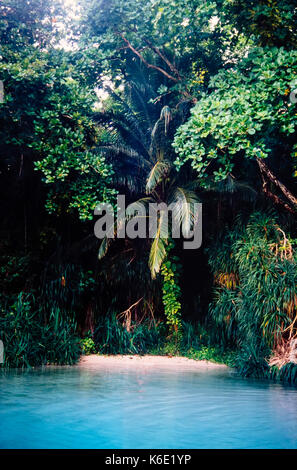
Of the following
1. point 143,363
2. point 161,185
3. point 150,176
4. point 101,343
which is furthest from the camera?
point 101,343

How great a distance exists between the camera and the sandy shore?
10.8 m

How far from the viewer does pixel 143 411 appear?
6633mm

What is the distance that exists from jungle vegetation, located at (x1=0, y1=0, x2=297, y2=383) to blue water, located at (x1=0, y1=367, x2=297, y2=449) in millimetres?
1386

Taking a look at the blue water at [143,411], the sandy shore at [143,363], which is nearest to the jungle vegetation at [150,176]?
the sandy shore at [143,363]

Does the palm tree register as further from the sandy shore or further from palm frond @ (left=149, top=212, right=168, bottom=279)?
the sandy shore

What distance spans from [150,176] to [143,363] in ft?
14.1

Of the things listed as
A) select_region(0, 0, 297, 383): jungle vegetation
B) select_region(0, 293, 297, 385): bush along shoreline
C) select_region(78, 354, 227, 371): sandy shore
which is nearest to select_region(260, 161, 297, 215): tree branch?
select_region(0, 0, 297, 383): jungle vegetation

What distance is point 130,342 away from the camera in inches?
470

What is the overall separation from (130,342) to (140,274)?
1.68 metres

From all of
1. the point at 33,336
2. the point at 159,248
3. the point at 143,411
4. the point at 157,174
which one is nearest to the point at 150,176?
the point at 157,174

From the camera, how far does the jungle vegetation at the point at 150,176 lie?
9531mm

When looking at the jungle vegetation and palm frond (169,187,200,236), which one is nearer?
the jungle vegetation

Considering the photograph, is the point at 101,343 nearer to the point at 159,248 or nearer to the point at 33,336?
the point at 33,336

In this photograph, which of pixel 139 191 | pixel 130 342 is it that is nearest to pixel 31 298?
pixel 130 342
